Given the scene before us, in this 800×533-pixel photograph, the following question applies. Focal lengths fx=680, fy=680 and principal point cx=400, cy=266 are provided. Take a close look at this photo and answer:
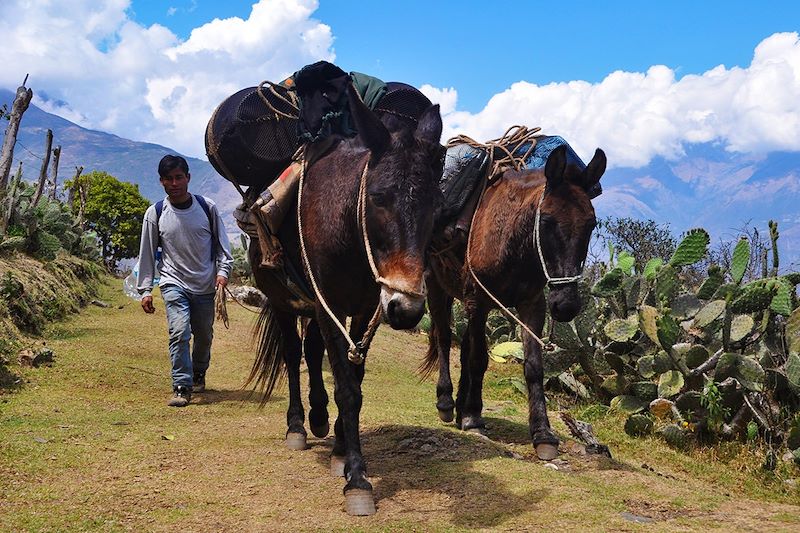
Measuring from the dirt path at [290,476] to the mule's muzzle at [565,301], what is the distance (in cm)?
106

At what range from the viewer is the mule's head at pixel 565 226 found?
4730 millimetres

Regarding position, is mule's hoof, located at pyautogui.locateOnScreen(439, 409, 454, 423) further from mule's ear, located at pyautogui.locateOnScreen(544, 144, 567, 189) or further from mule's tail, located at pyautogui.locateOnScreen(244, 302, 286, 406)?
mule's ear, located at pyautogui.locateOnScreen(544, 144, 567, 189)

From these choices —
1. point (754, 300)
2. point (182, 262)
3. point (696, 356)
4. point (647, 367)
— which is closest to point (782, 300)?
point (754, 300)

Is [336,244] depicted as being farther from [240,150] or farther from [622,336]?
[622,336]

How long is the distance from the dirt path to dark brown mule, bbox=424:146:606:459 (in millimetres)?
371

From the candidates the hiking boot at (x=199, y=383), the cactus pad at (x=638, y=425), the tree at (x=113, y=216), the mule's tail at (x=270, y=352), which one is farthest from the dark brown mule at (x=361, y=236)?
the tree at (x=113, y=216)

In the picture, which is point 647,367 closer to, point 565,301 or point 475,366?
point 475,366

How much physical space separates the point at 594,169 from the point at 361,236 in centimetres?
Result: 215

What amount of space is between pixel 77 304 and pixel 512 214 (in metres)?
8.42

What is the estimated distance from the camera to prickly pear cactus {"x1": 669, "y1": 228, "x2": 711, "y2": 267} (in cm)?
690

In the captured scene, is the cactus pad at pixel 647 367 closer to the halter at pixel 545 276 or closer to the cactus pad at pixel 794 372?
the cactus pad at pixel 794 372

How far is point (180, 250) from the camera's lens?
6562 mm

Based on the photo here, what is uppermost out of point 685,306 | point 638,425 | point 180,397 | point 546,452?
point 685,306

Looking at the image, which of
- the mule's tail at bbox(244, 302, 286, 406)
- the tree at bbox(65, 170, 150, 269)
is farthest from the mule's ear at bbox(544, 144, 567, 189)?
the tree at bbox(65, 170, 150, 269)
